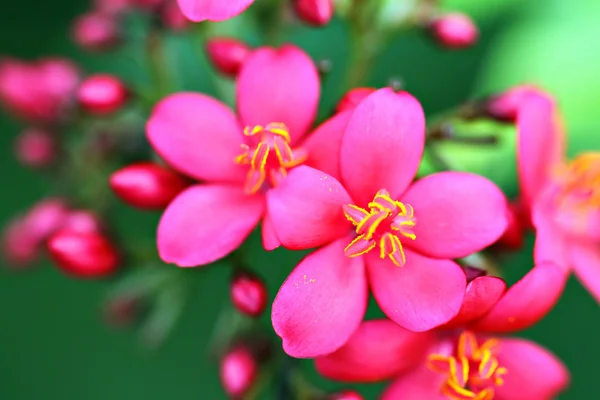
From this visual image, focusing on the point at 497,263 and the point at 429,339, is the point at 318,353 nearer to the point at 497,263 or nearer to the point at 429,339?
the point at 429,339

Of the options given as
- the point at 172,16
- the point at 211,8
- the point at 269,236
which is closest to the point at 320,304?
the point at 269,236

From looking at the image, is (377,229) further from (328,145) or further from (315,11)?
(315,11)

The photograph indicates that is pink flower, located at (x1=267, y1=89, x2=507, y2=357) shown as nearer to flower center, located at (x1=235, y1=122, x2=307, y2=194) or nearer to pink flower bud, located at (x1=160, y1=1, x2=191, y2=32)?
flower center, located at (x1=235, y1=122, x2=307, y2=194)

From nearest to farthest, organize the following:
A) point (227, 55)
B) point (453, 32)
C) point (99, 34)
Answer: point (227, 55), point (453, 32), point (99, 34)

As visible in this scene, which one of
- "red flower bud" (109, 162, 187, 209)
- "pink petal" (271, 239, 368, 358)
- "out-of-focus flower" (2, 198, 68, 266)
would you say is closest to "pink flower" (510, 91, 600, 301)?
"pink petal" (271, 239, 368, 358)

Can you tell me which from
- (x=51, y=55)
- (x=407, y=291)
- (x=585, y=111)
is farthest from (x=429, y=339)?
(x=51, y=55)

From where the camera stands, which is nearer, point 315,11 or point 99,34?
point 315,11
